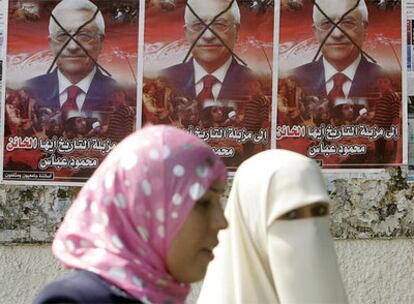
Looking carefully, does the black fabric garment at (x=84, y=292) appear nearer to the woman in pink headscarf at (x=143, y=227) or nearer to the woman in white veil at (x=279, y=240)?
the woman in pink headscarf at (x=143, y=227)

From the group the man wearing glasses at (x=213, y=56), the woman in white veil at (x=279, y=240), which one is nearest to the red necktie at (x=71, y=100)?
the man wearing glasses at (x=213, y=56)

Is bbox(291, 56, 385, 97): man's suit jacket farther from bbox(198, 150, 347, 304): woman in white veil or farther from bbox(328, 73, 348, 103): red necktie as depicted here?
bbox(198, 150, 347, 304): woman in white veil

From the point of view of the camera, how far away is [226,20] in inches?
151

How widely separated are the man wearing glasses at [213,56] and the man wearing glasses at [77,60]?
357mm

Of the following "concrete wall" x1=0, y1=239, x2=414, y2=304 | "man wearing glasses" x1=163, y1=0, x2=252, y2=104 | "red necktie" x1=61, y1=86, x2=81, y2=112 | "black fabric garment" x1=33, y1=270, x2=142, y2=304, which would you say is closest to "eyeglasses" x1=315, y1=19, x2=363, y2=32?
"man wearing glasses" x1=163, y1=0, x2=252, y2=104

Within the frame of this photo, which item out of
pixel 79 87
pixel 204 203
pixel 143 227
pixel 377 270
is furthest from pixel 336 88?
pixel 143 227

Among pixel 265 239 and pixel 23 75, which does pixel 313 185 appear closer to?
pixel 265 239

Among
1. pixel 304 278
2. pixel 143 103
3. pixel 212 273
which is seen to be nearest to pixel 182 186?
pixel 304 278

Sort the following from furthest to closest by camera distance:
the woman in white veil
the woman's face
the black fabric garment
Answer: the woman in white veil → the woman's face → the black fabric garment

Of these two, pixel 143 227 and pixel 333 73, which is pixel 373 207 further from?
pixel 143 227

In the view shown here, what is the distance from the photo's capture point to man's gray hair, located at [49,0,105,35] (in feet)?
12.8

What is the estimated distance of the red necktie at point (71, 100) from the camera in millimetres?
3902

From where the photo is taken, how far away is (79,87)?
3904 millimetres

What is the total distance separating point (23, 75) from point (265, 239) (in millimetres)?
1702
